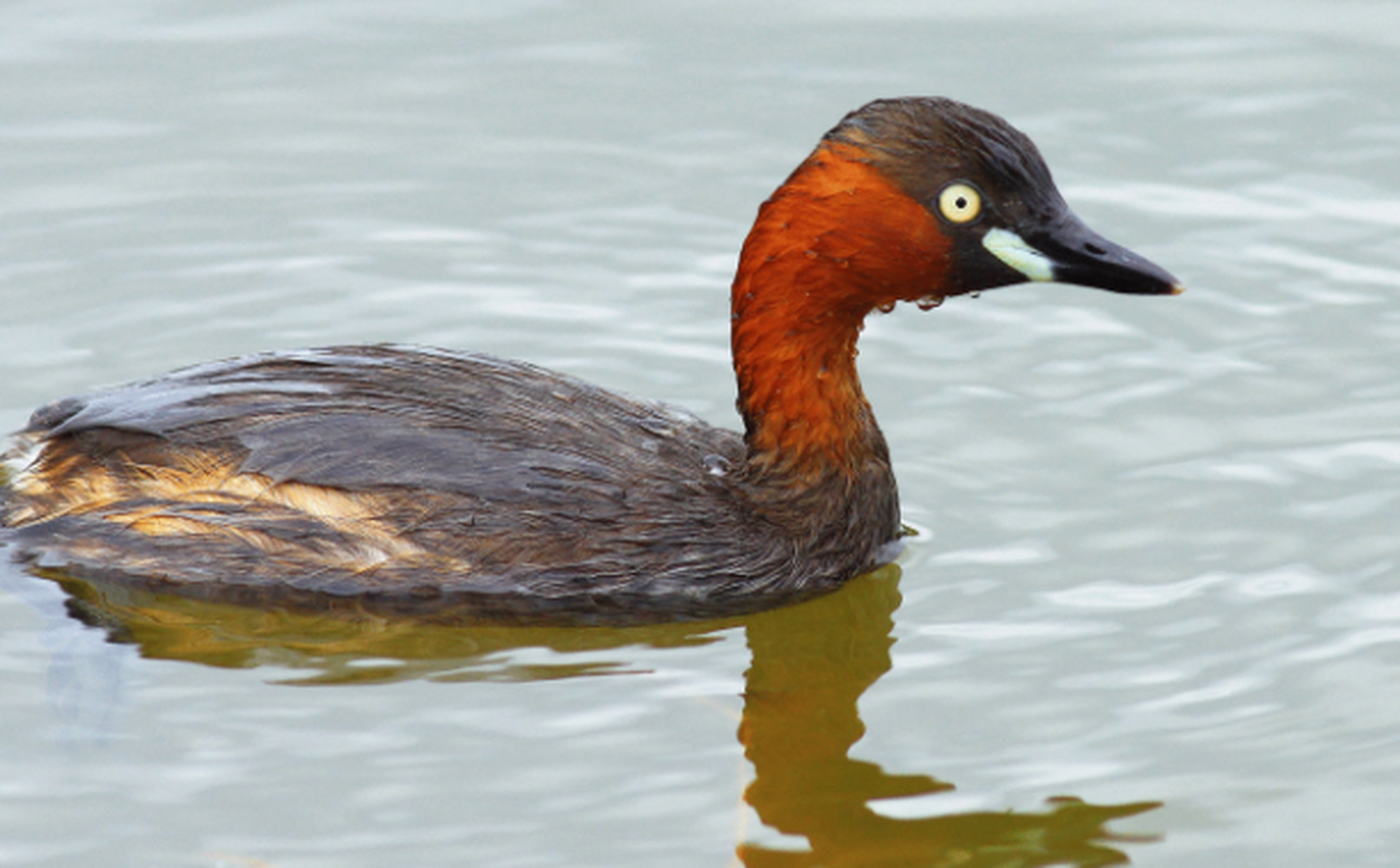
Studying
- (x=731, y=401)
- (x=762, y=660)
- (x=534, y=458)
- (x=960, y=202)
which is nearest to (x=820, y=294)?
(x=960, y=202)

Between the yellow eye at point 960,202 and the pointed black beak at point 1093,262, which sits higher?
the yellow eye at point 960,202

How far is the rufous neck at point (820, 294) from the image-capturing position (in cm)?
673

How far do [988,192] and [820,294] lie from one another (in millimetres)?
603

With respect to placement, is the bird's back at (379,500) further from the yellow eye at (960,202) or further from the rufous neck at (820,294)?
the yellow eye at (960,202)

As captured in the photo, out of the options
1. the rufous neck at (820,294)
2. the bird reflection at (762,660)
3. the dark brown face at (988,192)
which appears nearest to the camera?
the bird reflection at (762,660)

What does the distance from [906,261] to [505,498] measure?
1.40 metres

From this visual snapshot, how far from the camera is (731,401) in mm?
8164

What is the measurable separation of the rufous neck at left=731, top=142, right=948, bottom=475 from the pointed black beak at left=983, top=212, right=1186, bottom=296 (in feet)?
0.69

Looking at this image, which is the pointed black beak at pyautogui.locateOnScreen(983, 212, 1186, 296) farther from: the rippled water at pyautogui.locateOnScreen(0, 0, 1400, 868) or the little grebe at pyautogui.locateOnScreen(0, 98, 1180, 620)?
the rippled water at pyautogui.locateOnScreen(0, 0, 1400, 868)

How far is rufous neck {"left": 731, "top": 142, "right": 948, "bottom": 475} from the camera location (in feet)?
22.1

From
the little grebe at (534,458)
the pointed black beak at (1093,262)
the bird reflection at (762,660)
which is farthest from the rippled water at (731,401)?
the pointed black beak at (1093,262)

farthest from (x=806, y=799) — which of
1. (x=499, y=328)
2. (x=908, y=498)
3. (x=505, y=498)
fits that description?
(x=499, y=328)

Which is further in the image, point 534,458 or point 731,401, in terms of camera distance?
point 731,401

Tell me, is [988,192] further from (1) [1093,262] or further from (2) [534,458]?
(2) [534,458]
